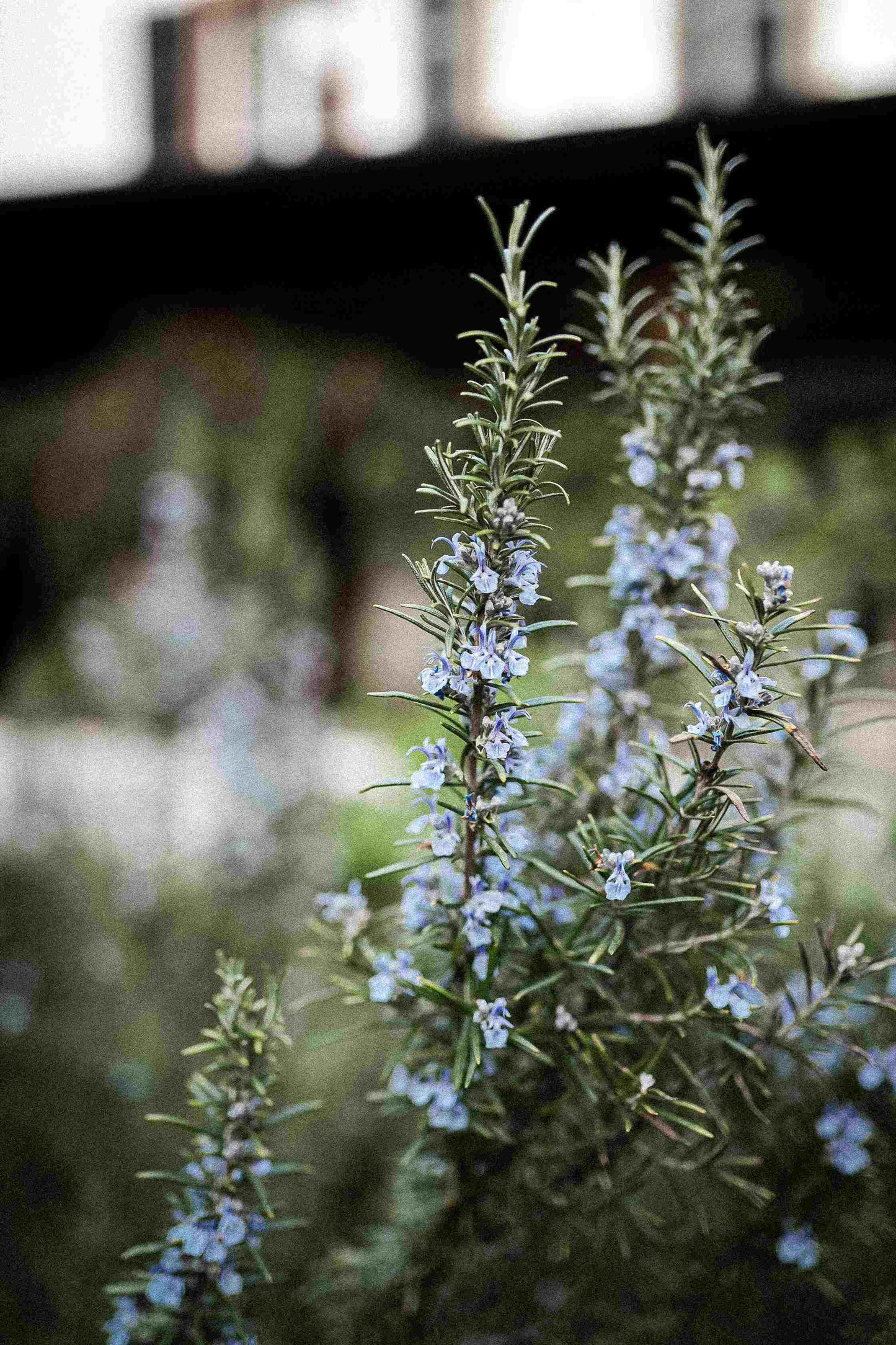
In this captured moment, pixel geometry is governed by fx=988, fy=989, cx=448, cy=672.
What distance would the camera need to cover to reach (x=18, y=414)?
549 cm

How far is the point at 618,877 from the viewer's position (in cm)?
84

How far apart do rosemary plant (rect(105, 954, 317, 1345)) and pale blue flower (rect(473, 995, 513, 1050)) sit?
0.20 metres

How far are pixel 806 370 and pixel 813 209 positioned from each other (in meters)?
0.57

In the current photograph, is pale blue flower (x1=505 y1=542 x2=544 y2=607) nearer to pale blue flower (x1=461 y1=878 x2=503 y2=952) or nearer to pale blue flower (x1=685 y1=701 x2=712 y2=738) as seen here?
pale blue flower (x1=685 y1=701 x2=712 y2=738)

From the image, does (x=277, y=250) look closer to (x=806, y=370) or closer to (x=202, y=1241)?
(x=806, y=370)

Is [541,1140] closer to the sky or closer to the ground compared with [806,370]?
closer to the ground

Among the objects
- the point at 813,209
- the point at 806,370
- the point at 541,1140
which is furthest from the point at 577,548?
the point at 541,1140

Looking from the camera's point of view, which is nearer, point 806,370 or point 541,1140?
point 541,1140

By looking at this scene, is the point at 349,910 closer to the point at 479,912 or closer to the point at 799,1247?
the point at 479,912

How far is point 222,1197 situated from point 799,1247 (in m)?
0.64

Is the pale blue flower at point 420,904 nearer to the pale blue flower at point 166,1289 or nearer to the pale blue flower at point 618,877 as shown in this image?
the pale blue flower at point 618,877

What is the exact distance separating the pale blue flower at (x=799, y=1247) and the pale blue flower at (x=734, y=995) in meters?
0.39

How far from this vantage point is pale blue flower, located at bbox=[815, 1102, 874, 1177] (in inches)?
42.5

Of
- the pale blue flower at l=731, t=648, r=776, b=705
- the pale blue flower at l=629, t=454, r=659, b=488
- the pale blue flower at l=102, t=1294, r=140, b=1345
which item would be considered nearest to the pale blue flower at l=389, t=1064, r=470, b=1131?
the pale blue flower at l=102, t=1294, r=140, b=1345
